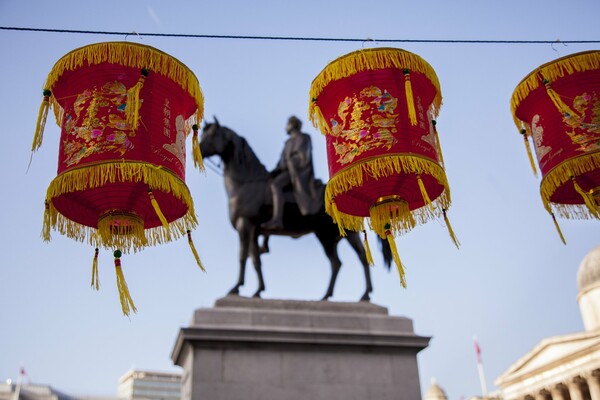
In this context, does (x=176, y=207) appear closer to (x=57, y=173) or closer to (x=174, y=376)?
(x=57, y=173)

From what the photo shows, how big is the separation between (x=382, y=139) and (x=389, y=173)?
37 cm

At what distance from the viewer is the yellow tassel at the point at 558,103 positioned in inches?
274

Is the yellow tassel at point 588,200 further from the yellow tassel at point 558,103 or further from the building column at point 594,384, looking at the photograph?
the building column at point 594,384

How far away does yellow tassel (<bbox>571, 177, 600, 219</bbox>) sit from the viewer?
22.9ft

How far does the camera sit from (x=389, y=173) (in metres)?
6.44

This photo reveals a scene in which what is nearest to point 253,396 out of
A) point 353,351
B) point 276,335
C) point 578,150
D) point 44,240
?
point 276,335

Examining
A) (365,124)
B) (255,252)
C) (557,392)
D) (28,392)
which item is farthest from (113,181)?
(28,392)

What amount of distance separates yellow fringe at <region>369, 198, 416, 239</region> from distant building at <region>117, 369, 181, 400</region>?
89507 mm

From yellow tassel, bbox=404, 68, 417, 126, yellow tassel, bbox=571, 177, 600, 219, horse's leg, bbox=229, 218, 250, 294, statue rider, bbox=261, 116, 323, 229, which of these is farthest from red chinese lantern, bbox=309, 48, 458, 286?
horse's leg, bbox=229, 218, 250, 294

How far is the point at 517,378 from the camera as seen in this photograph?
49312mm

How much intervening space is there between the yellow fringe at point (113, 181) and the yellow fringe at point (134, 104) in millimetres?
431

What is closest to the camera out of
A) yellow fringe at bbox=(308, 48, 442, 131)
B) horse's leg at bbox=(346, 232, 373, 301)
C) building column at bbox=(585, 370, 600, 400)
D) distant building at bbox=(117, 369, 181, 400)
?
yellow fringe at bbox=(308, 48, 442, 131)

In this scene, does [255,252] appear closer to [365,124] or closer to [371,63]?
[365,124]

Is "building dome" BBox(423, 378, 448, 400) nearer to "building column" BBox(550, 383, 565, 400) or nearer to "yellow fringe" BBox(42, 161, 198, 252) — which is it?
"building column" BBox(550, 383, 565, 400)
